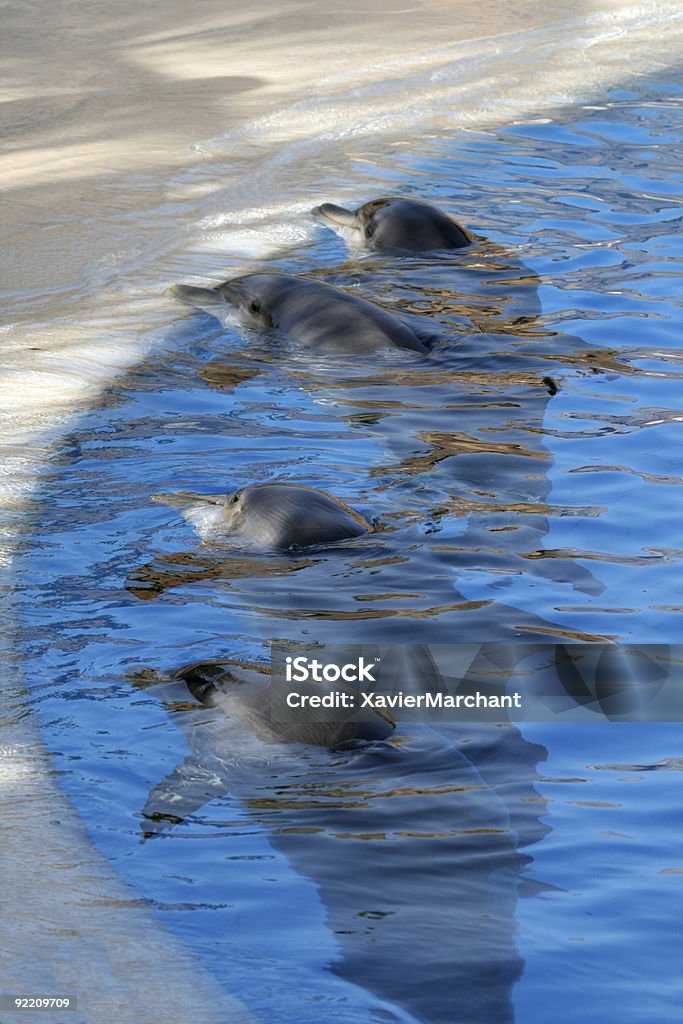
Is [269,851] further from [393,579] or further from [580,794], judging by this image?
[393,579]

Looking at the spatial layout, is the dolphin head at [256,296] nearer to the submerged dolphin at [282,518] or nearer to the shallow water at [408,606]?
the shallow water at [408,606]

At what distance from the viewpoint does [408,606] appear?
4.54 metres

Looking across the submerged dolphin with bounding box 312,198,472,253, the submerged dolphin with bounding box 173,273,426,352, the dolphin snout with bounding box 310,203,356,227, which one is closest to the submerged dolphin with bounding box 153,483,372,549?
the submerged dolphin with bounding box 173,273,426,352

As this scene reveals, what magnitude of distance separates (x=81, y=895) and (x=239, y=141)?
25.4ft

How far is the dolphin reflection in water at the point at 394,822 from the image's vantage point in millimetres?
2920

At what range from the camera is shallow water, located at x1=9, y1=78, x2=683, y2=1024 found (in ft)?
9.99

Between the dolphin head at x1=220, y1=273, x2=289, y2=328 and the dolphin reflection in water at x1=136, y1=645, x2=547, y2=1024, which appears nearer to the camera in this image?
the dolphin reflection in water at x1=136, y1=645, x2=547, y2=1024

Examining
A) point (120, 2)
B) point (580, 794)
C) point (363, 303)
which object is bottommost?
point (580, 794)

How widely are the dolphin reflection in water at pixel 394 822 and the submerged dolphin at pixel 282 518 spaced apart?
31.4 inches

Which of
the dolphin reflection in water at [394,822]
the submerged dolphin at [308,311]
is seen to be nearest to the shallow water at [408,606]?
the dolphin reflection in water at [394,822]

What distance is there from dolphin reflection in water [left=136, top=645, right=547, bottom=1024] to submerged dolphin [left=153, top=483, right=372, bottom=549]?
2.61 ft

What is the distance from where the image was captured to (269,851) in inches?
132

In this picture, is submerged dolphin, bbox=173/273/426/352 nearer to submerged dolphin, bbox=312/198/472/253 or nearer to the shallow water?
the shallow water

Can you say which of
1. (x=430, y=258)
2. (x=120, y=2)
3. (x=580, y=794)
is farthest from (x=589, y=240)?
(x=120, y=2)
